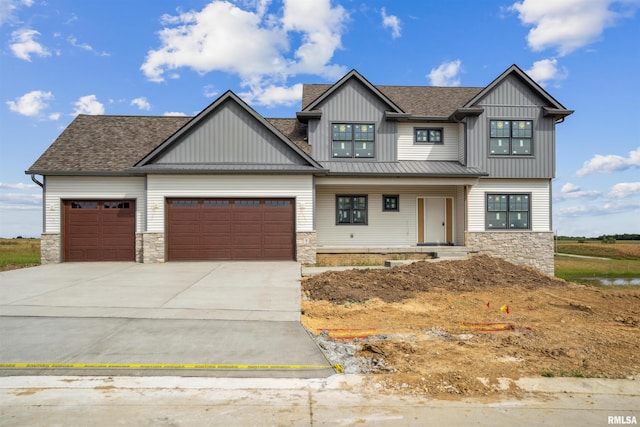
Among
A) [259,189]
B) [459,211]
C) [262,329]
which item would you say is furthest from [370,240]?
[262,329]

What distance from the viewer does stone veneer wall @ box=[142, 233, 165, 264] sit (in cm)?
1569

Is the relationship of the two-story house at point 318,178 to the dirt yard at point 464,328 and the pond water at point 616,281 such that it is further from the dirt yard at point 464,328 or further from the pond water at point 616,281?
the dirt yard at point 464,328

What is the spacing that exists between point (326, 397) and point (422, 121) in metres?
16.3

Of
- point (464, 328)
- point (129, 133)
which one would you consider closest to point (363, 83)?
point (129, 133)

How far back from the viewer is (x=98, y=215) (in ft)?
53.8

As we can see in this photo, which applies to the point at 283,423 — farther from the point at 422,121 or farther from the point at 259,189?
the point at 422,121

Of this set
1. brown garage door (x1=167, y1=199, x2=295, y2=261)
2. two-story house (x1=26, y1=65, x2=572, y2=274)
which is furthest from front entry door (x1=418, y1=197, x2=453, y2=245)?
brown garage door (x1=167, y1=199, x2=295, y2=261)

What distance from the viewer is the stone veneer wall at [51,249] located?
16.1 m

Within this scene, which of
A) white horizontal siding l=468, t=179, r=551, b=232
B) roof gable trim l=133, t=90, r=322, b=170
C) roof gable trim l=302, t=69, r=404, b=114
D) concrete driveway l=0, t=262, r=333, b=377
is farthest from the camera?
white horizontal siding l=468, t=179, r=551, b=232

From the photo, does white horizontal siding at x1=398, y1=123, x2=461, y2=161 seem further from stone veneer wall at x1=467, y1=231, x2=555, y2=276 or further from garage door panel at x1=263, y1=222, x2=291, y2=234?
garage door panel at x1=263, y1=222, x2=291, y2=234

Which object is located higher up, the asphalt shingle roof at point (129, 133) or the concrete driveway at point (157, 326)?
the asphalt shingle roof at point (129, 133)

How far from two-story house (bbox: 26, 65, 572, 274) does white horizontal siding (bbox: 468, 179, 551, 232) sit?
5 centimetres

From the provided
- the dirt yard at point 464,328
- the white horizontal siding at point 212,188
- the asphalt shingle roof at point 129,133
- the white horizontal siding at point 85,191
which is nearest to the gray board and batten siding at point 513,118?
the asphalt shingle roof at point 129,133

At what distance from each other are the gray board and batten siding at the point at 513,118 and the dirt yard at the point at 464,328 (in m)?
6.28
